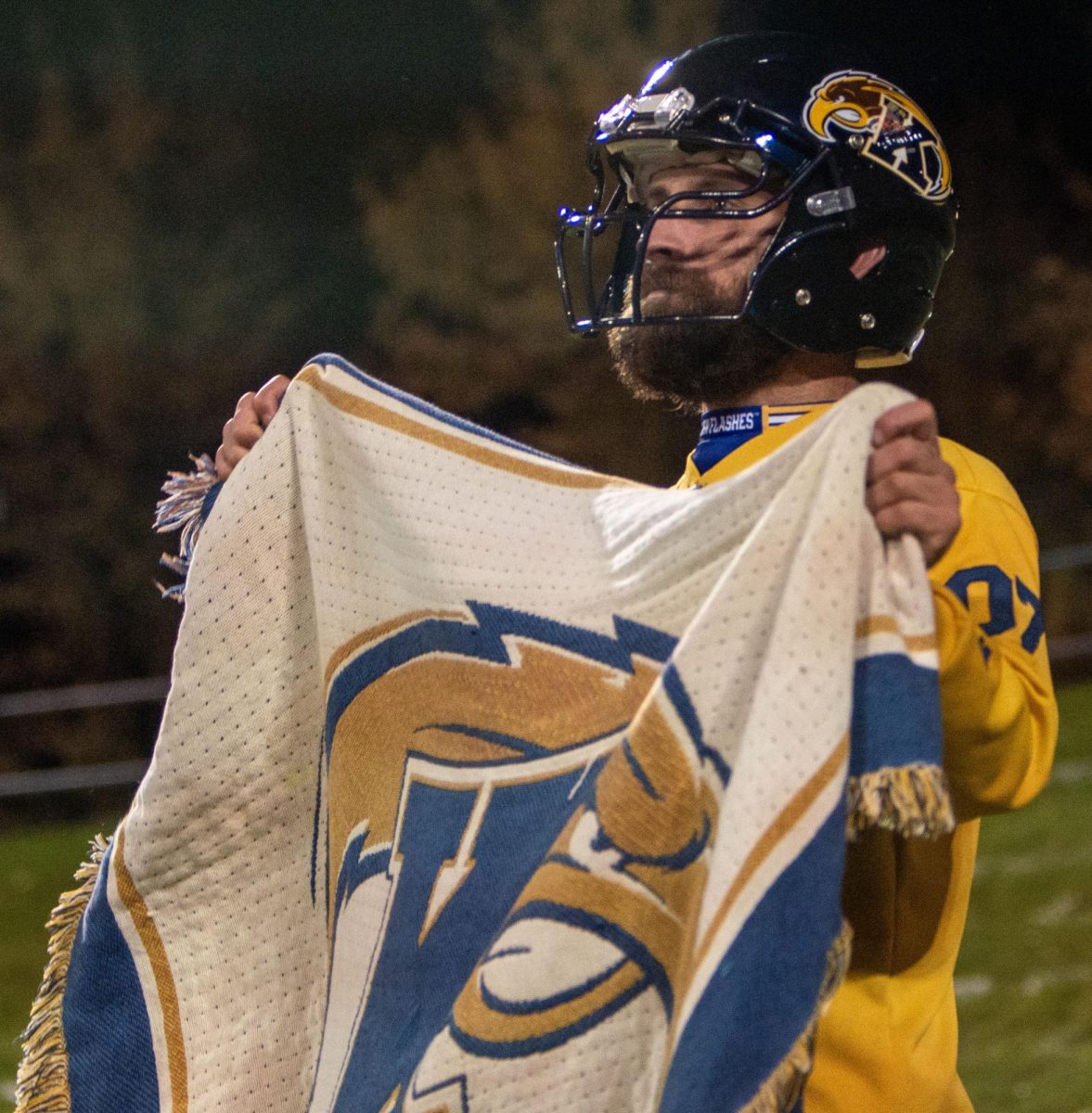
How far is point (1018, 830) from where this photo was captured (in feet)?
19.5

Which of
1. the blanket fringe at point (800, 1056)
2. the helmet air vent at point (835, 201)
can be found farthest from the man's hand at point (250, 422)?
the blanket fringe at point (800, 1056)

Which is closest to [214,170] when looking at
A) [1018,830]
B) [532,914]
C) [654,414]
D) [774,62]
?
[654,414]

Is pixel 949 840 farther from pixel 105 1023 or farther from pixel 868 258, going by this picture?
pixel 105 1023

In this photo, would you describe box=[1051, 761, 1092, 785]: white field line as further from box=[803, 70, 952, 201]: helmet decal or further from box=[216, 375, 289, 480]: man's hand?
box=[216, 375, 289, 480]: man's hand

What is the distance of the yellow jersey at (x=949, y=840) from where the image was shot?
1.39 metres

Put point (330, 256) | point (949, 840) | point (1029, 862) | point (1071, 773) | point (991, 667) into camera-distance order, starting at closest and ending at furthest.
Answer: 1. point (991, 667)
2. point (949, 840)
3. point (1029, 862)
4. point (1071, 773)
5. point (330, 256)

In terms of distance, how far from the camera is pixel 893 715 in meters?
1.27

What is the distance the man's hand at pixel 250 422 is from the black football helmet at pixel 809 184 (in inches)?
15.1

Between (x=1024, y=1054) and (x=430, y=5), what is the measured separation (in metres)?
6.47

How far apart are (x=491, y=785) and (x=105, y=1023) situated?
529 millimetres

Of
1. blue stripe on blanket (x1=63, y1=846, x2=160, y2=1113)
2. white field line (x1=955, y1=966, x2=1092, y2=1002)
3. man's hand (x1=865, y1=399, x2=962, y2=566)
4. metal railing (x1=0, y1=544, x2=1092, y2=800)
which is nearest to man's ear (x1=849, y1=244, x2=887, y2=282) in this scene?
man's hand (x1=865, y1=399, x2=962, y2=566)

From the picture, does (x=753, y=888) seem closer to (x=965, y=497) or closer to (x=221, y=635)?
(x=965, y=497)

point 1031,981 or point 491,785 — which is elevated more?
point 491,785

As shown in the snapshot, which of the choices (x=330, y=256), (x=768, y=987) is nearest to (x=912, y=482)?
(x=768, y=987)
